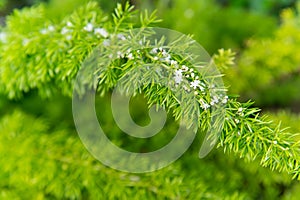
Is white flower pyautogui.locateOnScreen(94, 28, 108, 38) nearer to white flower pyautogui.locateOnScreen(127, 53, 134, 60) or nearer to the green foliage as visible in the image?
white flower pyautogui.locateOnScreen(127, 53, 134, 60)

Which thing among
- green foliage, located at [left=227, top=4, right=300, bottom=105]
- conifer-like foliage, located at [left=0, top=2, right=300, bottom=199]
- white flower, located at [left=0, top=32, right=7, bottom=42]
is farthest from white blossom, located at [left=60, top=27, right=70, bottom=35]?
green foliage, located at [left=227, top=4, right=300, bottom=105]

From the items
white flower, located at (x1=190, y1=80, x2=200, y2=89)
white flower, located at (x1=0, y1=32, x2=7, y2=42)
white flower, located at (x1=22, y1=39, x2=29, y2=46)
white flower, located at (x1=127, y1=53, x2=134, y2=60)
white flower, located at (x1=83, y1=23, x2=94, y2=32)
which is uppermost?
white flower, located at (x1=190, y1=80, x2=200, y2=89)

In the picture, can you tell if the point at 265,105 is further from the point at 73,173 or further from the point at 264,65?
the point at 73,173

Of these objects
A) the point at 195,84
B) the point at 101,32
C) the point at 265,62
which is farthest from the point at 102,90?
the point at 265,62

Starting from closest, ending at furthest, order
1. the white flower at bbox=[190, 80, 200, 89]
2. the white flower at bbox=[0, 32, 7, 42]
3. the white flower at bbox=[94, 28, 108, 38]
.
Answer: the white flower at bbox=[190, 80, 200, 89] → the white flower at bbox=[94, 28, 108, 38] → the white flower at bbox=[0, 32, 7, 42]

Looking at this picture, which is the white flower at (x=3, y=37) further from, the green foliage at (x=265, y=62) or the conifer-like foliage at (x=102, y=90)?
the green foliage at (x=265, y=62)

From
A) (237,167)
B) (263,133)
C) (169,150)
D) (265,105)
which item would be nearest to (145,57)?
(263,133)

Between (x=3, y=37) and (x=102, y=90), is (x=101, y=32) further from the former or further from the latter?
(x=3, y=37)

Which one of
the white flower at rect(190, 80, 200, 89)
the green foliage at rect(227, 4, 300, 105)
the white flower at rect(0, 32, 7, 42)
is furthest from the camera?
the green foliage at rect(227, 4, 300, 105)
